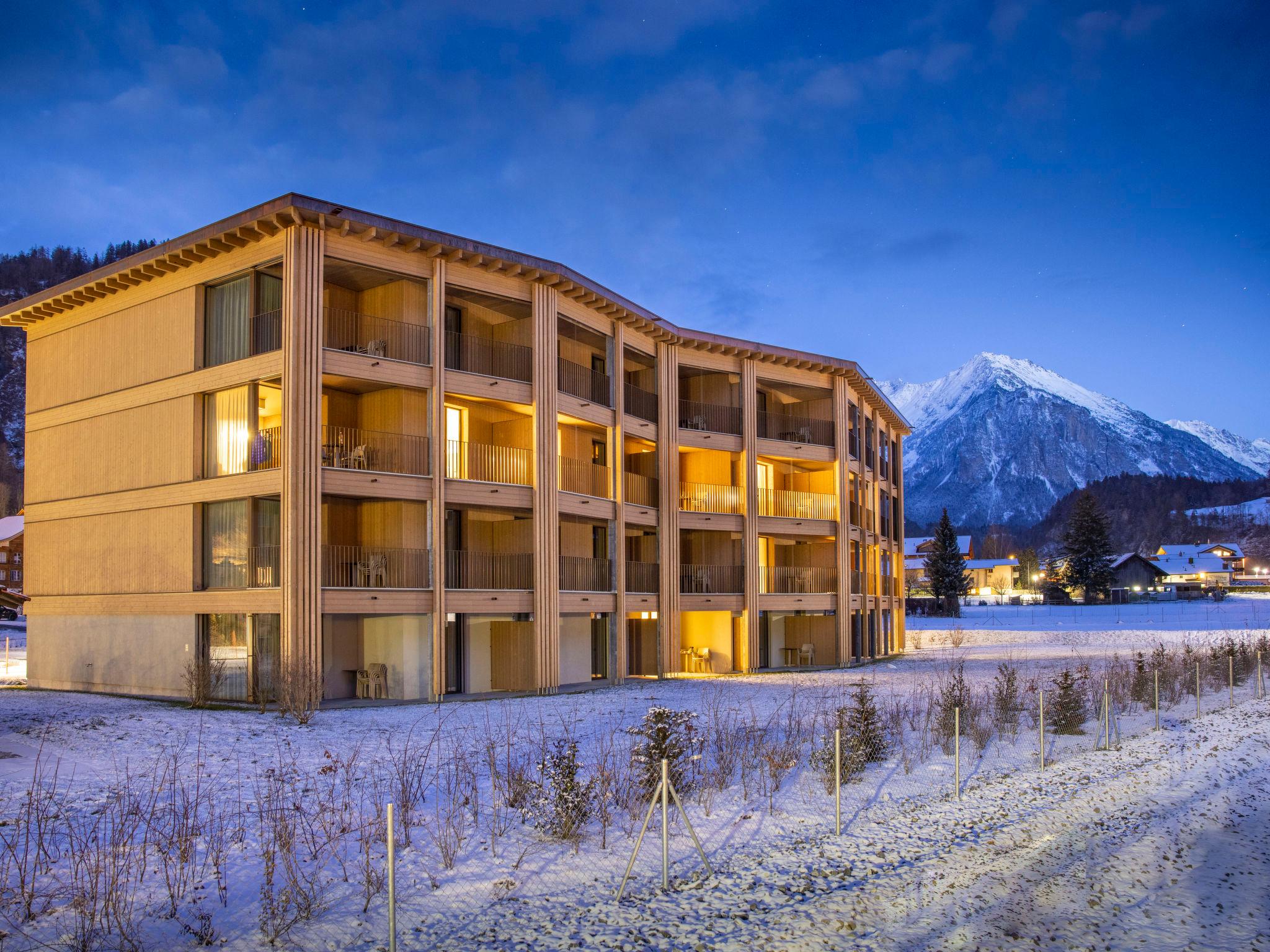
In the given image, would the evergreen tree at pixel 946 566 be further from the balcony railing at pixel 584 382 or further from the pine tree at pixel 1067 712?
the pine tree at pixel 1067 712

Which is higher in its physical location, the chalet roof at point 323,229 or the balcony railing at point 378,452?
the chalet roof at point 323,229

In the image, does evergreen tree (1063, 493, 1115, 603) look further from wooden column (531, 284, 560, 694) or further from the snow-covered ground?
the snow-covered ground

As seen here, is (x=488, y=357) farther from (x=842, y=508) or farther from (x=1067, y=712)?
(x=842, y=508)

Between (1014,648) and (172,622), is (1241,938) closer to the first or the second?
(172,622)

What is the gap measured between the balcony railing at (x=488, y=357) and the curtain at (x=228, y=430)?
5.30 metres

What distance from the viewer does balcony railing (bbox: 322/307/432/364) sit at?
86.8 ft

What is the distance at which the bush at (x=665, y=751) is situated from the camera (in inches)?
511

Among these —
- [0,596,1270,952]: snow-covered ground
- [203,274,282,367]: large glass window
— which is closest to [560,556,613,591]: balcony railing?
[0,596,1270,952]: snow-covered ground

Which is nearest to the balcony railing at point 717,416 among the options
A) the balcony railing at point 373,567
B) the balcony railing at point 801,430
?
the balcony railing at point 801,430

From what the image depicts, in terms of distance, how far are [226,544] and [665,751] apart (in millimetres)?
16553

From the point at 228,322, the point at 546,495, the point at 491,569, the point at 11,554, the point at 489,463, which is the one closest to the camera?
the point at 228,322

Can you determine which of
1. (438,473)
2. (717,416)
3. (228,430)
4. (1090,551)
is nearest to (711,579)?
(717,416)

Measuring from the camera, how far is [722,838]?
39.3ft

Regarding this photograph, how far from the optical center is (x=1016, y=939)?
355 inches
